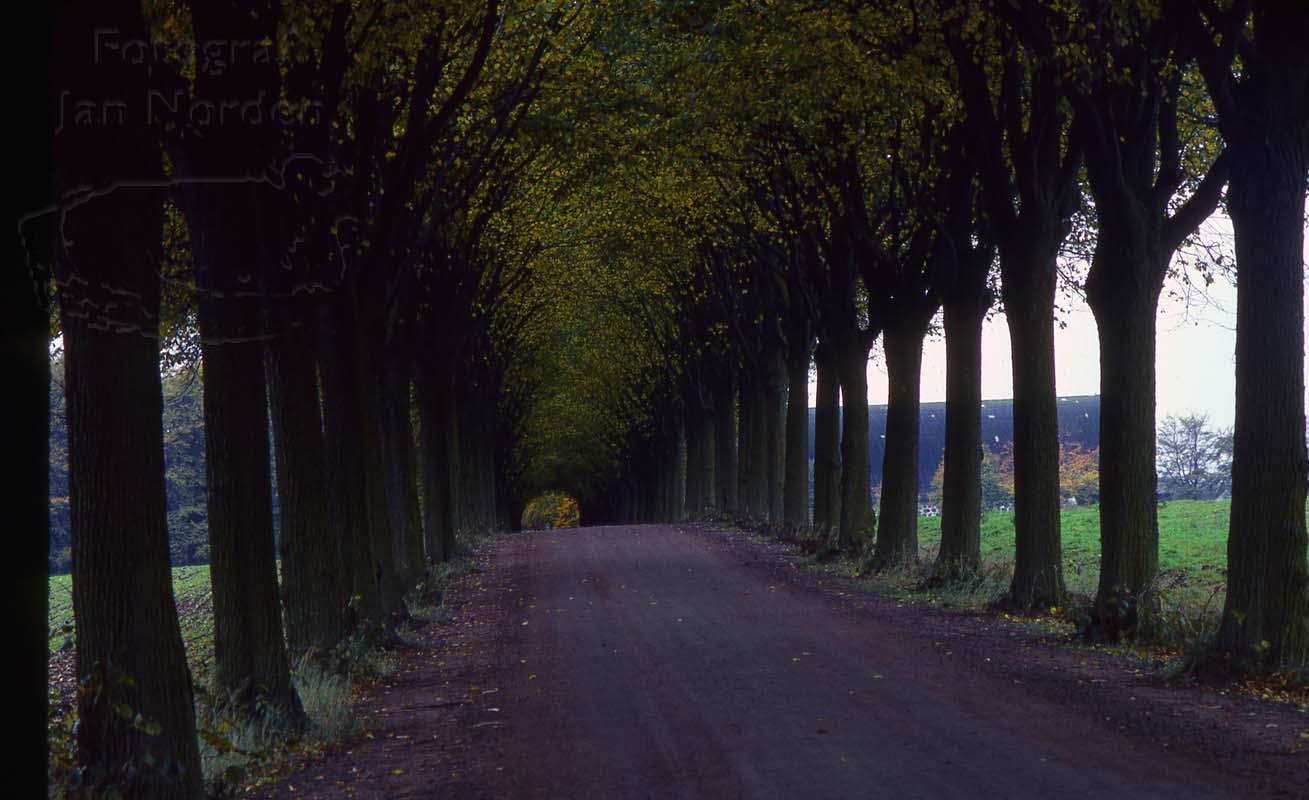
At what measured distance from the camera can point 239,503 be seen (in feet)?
41.1

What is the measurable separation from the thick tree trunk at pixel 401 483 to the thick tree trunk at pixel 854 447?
918 cm

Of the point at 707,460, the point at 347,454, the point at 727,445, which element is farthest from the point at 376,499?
the point at 707,460

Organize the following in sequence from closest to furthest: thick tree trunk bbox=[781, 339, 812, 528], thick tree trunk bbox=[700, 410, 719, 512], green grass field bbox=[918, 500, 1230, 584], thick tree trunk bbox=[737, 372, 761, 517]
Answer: green grass field bbox=[918, 500, 1230, 584] < thick tree trunk bbox=[781, 339, 812, 528] < thick tree trunk bbox=[737, 372, 761, 517] < thick tree trunk bbox=[700, 410, 719, 512]

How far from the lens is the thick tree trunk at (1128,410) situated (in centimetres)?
1686

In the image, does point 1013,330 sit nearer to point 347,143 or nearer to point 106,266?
point 347,143

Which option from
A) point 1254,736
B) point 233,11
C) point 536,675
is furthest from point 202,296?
point 1254,736

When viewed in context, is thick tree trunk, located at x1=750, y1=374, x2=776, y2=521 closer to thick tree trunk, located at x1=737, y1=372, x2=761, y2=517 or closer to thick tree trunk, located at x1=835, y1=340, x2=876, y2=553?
thick tree trunk, located at x1=737, y1=372, x2=761, y2=517

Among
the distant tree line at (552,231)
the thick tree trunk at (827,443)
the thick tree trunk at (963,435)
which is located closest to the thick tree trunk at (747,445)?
the distant tree line at (552,231)

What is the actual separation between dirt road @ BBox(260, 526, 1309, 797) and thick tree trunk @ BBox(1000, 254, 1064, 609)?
1240mm

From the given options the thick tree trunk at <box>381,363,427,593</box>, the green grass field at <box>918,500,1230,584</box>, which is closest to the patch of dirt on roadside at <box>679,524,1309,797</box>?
the green grass field at <box>918,500,1230,584</box>

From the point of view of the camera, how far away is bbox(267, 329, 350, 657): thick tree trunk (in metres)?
15.9

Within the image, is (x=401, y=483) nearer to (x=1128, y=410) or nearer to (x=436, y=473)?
(x=436, y=473)

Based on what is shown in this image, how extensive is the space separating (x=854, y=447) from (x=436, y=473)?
999 centimetres

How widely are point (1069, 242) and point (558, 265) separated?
20.7 m
